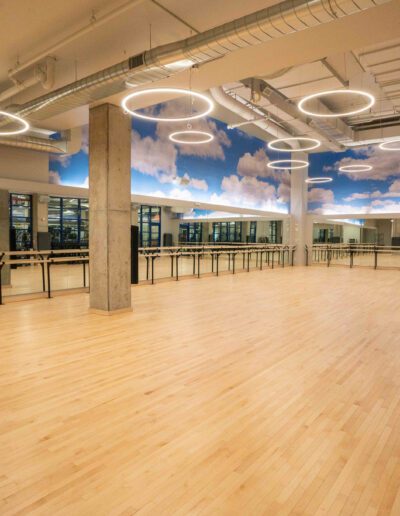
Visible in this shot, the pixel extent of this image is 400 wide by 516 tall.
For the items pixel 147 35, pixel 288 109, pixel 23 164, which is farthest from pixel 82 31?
pixel 288 109

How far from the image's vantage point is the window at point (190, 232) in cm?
2353

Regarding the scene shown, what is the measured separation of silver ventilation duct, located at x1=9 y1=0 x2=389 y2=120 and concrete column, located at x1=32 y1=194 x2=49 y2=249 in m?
10.7

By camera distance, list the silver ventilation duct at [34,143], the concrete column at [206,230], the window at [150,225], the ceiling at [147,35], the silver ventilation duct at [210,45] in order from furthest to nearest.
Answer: the concrete column at [206,230], the window at [150,225], the silver ventilation duct at [34,143], the ceiling at [147,35], the silver ventilation duct at [210,45]

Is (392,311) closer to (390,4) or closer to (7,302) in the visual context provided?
(390,4)

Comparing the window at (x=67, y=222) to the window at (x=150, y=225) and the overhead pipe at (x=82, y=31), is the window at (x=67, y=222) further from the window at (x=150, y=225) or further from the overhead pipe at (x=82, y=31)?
the overhead pipe at (x=82, y=31)

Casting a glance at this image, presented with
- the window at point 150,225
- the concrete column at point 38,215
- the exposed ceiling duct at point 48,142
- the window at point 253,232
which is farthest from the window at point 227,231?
the exposed ceiling duct at point 48,142

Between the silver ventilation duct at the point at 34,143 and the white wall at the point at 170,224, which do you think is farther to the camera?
the white wall at the point at 170,224

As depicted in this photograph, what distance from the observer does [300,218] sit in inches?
695

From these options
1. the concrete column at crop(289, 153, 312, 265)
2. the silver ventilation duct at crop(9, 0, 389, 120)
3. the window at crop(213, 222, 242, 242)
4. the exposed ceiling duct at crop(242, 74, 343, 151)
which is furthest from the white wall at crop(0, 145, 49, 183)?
the window at crop(213, 222, 242, 242)

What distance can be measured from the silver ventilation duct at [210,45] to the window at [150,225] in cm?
1551

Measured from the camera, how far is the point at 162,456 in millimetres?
2404

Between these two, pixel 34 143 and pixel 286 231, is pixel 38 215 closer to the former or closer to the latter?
pixel 34 143

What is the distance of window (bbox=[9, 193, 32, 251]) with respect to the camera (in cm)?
1641

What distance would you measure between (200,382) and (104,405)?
94 cm
